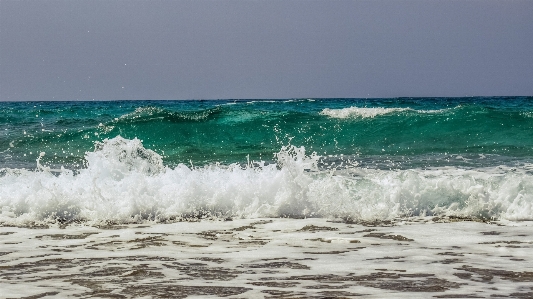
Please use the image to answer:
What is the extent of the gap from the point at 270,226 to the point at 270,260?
148 cm

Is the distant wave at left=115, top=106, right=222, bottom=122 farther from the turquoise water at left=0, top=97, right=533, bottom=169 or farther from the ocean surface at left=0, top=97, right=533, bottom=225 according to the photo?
the ocean surface at left=0, top=97, right=533, bottom=225

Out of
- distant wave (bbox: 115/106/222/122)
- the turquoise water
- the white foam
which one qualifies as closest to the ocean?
the white foam

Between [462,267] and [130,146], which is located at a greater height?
[130,146]

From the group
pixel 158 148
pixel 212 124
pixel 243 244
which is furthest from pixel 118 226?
pixel 212 124

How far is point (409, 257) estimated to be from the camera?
4777 millimetres

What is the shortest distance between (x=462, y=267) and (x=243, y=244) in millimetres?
1742

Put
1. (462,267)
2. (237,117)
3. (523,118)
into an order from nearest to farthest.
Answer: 1. (462,267)
2. (523,118)
3. (237,117)

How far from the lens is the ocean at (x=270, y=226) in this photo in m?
4.04

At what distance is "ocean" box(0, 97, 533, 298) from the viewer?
404 centimetres

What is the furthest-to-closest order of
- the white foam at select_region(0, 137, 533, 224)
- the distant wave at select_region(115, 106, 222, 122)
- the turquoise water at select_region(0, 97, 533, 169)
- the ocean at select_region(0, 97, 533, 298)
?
the distant wave at select_region(115, 106, 222, 122), the turquoise water at select_region(0, 97, 533, 169), the white foam at select_region(0, 137, 533, 224), the ocean at select_region(0, 97, 533, 298)

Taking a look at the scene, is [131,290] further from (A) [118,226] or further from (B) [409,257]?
(A) [118,226]

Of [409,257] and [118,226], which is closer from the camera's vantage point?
[409,257]

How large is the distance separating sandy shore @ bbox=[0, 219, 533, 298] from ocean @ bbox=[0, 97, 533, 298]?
0.02m

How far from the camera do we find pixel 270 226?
6.25 meters
